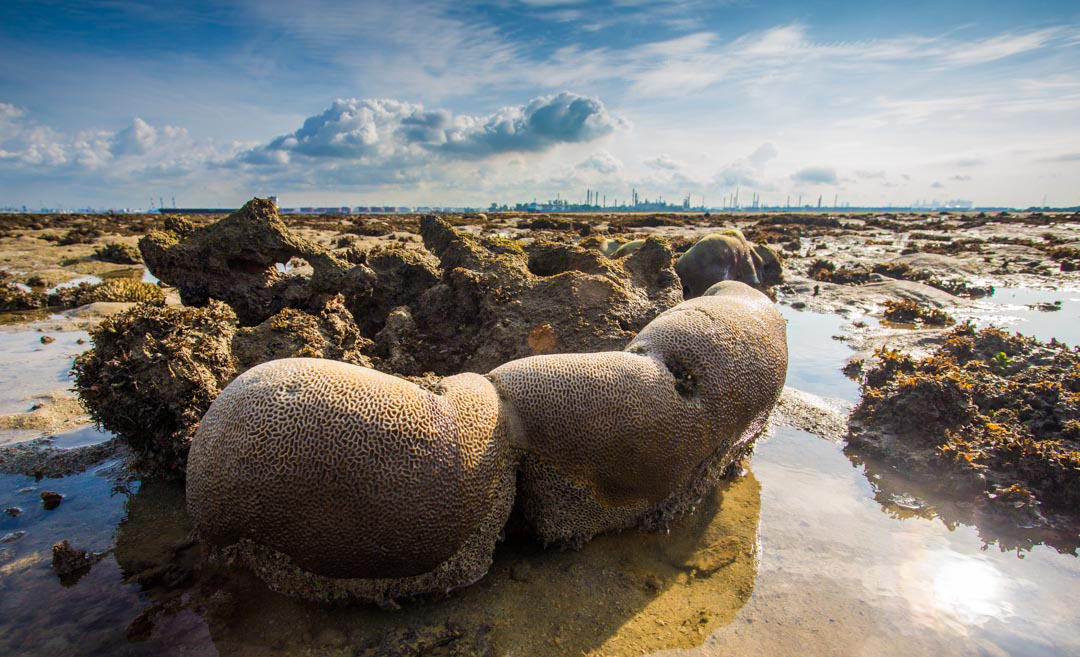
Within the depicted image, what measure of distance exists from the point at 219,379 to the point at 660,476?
334cm

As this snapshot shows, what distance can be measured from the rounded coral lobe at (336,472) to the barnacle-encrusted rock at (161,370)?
1.24 m

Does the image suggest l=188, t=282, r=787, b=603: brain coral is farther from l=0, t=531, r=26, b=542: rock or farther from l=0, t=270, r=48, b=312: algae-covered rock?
l=0, t=270, r=48, b=312: algae-covered rock

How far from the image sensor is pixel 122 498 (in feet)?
12.7

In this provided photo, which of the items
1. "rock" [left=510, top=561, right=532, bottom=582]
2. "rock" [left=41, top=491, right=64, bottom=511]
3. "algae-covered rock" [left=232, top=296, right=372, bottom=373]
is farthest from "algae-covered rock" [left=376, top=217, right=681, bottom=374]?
"rock" [left=41, top=491, right=64, bottom=511]

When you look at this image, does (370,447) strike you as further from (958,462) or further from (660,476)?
(958,462)

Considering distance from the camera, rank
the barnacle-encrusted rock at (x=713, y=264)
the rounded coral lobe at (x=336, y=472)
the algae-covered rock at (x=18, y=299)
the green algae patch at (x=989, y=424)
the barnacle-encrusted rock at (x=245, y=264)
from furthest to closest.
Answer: the barnacle-encrusted rock at (x=713, y=264)
the algae-covered rock at (x=18, y=299)
the barnacle-encrusted rock at (x=245, y=264)
the green algae patch at (x=989, y=424)
the rounded coral lobe at (x=336, y=472)

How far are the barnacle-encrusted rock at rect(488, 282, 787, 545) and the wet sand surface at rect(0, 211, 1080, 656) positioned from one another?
13.6 inches

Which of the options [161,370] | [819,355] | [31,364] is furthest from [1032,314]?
[31,364]

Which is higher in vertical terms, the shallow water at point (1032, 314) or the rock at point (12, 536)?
the shallow water at point (1032, 314)

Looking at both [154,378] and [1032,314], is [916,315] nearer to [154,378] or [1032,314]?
[1032,314]

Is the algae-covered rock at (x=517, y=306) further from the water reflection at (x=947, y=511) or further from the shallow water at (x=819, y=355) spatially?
the water reflection at (x=947, y=511)

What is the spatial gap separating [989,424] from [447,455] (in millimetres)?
5335

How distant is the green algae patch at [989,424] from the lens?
414cm

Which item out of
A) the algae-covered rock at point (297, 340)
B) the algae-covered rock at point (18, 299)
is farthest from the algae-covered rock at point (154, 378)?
the algae-covered rock at point (18, 299)
